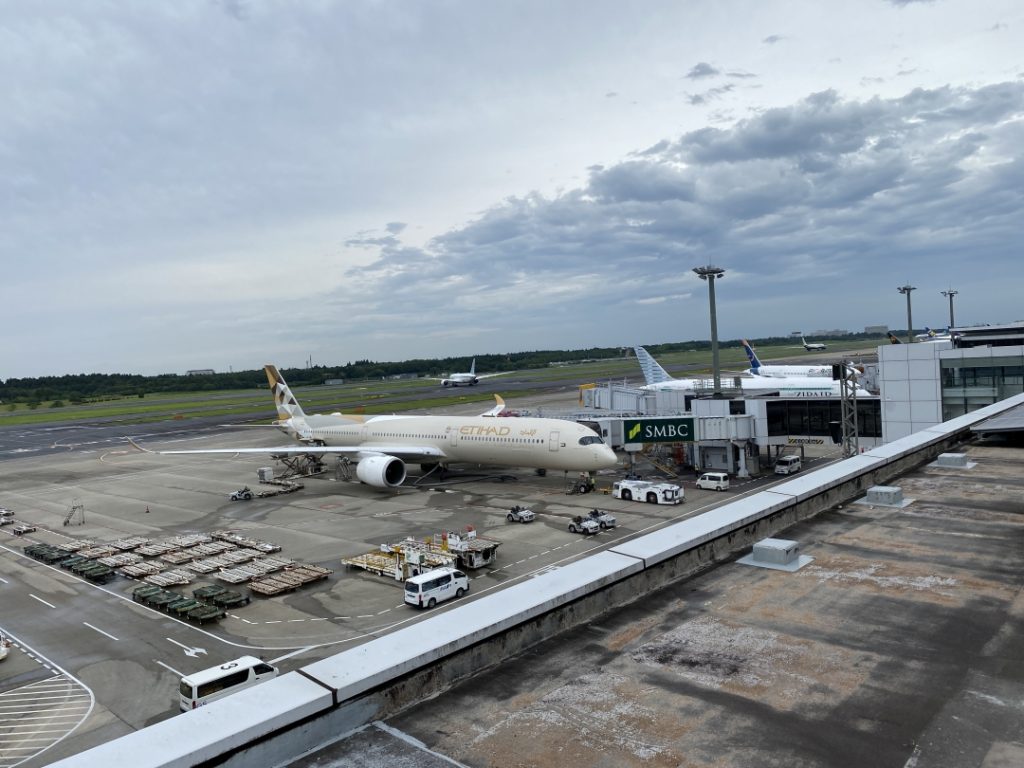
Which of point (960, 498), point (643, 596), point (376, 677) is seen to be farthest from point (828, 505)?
point (376, 677)

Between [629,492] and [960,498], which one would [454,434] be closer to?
[629,492]

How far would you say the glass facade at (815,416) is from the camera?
166 ft

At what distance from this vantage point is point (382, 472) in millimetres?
47438

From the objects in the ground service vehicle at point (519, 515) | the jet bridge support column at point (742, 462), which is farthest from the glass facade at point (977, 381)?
the ground service vehicle at point (519, 515)

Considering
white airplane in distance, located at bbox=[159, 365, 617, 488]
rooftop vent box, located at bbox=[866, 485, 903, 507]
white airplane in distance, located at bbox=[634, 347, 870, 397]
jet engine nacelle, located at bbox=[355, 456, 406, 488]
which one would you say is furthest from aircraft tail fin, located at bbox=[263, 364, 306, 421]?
rooftop vent box, located at bbox=[866, 485, 903, 507]

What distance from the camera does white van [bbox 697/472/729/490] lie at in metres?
44.8

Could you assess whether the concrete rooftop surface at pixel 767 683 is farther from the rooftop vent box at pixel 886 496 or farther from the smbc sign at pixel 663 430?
the smbc sign at pixel 663 430

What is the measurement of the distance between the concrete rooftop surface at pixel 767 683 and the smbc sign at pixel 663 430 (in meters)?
36.0

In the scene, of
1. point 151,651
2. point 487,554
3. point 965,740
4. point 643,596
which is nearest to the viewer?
point 965,740

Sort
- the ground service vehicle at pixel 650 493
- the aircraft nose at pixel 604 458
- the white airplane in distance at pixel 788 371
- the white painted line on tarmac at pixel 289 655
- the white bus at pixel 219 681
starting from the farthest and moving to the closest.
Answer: the white airplane in distance at pixel 788 371, the aircraft nose at pixel 604 458, the ground service vehicle at pixel 650 493, the white painted line on tarmac at pixel 289 655, the white bus at pixel 219 681

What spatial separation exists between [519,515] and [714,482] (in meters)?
15.0

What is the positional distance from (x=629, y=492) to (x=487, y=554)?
14557mm

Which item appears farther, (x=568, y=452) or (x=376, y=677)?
(x=568, y=452)

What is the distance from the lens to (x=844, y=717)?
7305 millimetres
